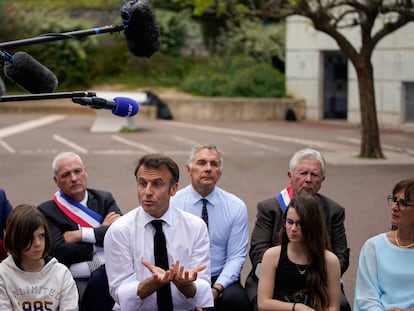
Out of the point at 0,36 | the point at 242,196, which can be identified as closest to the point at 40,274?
the point at 242,196

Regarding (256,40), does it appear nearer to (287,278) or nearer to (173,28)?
(173,28)

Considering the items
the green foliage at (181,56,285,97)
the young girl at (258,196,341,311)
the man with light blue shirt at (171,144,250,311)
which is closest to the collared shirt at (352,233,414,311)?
the young girl at (258,196,341,311)

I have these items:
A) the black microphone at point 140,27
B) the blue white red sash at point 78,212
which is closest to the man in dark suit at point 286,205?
the blue white red sash at point 78,212

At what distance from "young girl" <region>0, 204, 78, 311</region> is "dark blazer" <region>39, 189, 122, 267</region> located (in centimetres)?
96

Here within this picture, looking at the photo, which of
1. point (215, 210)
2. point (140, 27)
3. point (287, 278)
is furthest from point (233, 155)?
point (140, 27)

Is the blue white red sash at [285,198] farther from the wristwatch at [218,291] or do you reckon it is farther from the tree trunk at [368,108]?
the tree trunk at [368,108]

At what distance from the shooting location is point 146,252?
201 inches

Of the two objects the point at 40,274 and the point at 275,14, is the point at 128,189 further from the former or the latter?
the point at 40,274

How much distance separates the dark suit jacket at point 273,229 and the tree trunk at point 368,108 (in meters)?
11.1

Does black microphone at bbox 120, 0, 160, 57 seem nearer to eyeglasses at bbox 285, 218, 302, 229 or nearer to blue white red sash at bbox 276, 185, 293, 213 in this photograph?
eyeglasses at bbox 285, 218, 302, 229

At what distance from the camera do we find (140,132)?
73.5 ft

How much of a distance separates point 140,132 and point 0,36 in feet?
27.7

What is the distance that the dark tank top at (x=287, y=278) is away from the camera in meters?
5.31

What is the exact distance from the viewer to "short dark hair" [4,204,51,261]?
Result: 4988mm
